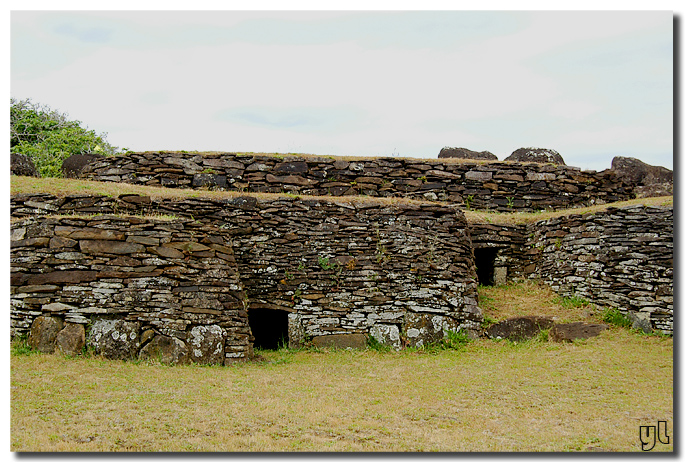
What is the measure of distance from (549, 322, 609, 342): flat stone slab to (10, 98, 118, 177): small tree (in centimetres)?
2200

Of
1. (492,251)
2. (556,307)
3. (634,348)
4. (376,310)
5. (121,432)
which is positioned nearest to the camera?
(121,432)

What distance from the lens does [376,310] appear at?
1143 cm

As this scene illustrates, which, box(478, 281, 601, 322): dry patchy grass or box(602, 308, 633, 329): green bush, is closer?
box(602, 308, 633, 329): green bush

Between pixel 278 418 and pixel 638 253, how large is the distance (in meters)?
9.10

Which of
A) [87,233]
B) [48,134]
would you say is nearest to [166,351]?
[87,233]

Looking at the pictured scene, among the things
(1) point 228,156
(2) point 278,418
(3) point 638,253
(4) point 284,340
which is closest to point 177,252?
(4) point 284,340

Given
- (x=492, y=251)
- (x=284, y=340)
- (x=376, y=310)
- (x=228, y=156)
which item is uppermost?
(x=228, y=156)

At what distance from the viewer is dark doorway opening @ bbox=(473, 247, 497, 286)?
14641mm

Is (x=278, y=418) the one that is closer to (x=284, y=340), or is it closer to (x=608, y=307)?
(x=284, y=340)

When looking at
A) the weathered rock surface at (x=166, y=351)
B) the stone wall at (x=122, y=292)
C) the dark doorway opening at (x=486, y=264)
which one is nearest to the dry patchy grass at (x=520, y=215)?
the dark doorway opening at (x=486, y=264)

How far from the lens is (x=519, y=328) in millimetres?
11633

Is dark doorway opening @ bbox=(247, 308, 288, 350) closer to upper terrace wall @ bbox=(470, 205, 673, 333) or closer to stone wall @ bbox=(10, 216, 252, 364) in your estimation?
stone wall @ bbox=(10, 216, 252, 364)

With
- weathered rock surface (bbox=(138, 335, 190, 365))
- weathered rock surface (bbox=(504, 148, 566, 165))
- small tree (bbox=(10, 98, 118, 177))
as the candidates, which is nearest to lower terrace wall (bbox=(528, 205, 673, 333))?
weathered rock surface (bbox=(504, 148, 566, 165))

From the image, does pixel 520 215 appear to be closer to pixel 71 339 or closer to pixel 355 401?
pixel 355 401
